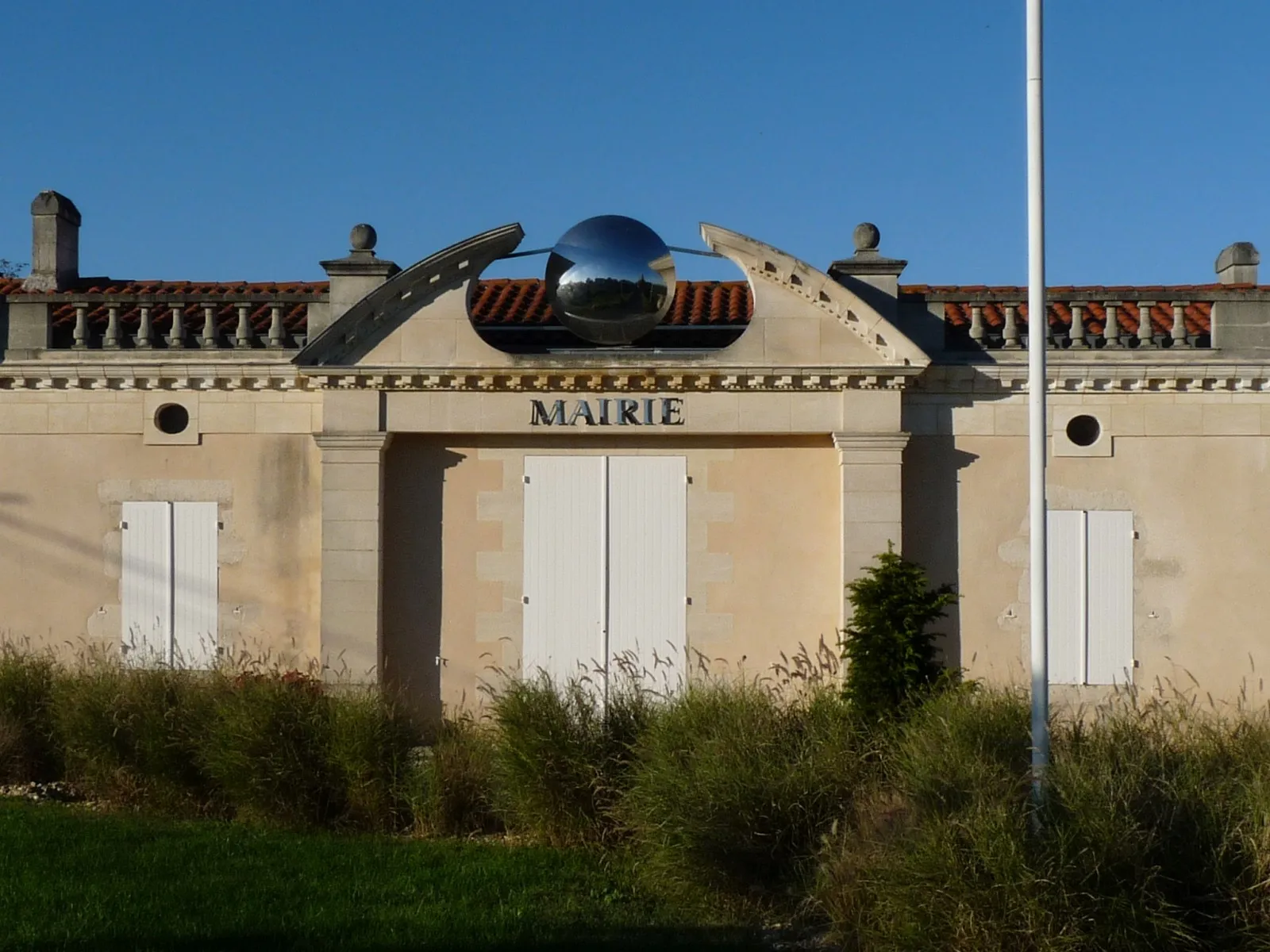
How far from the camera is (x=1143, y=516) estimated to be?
491 inches

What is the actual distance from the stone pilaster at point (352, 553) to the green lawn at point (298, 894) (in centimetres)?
291

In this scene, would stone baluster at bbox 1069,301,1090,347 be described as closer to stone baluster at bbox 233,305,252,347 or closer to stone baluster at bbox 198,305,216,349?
stone baluster at bbox 233,305,252,347

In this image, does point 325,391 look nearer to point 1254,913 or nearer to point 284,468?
point 284,468

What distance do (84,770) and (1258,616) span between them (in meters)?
10.3

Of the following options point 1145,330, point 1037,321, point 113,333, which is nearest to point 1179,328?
point 1145,330

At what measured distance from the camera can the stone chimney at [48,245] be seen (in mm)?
15539

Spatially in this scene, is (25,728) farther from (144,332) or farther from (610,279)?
(610,279)

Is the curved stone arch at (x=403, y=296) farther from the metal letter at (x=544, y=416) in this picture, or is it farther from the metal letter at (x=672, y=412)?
the metal letter at (x=672, y=412)

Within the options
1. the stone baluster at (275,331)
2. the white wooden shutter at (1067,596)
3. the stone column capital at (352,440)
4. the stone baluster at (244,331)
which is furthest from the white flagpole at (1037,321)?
the stone baluster at (244,331)

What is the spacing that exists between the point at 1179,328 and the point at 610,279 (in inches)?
211

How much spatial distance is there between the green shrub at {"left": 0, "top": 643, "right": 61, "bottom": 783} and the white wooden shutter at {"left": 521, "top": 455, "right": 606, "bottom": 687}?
413 centimetres

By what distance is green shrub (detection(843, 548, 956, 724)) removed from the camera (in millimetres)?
10898

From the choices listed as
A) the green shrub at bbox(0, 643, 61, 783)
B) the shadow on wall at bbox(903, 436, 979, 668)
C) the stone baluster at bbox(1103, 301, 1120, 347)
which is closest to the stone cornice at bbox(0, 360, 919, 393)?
the shadow on wall at bbox(903, 436, 979, 668)

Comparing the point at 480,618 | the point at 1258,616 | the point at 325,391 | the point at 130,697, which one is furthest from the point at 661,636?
the point at 1258,616
